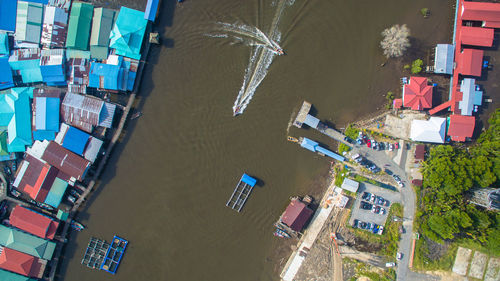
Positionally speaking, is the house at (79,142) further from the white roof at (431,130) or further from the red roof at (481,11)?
the red roof at (481,11)

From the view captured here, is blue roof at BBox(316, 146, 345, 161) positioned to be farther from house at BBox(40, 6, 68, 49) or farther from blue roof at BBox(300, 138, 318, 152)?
house at BBox(40, 6, 68, 49)

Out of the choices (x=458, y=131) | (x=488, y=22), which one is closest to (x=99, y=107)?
(x=458, y=131)

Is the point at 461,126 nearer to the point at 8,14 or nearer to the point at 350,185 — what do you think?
the point at 350,185

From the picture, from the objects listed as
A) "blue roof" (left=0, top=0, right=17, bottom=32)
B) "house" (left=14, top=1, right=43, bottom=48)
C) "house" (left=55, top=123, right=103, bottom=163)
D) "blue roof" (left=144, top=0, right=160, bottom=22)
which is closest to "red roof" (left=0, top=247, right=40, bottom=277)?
"house" (left=55, top=123, right=103, bottom=163)

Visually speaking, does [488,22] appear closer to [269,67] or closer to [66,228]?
[269,67]

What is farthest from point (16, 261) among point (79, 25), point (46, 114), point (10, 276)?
point (79, 25)
